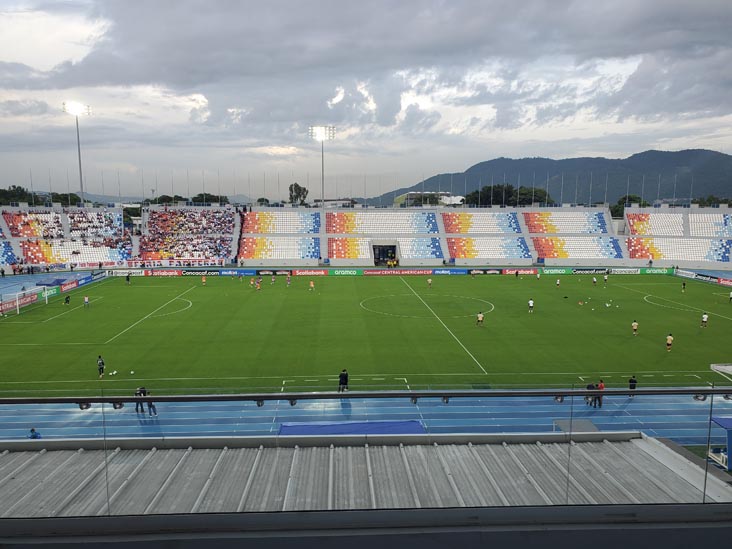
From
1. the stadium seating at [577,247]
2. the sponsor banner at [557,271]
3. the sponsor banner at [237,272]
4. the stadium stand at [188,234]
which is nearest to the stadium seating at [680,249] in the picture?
the stadium seating at [577,247]

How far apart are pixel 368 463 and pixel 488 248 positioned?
61273 mm

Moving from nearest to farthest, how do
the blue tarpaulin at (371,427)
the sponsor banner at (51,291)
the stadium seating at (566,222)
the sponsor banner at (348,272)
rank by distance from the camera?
1. the blue tarpaulin at (371,427)
2. the sponsor banner at (51,291)
3. the sponsor banner at (348,272)
4. the stadium seating at (566,222)

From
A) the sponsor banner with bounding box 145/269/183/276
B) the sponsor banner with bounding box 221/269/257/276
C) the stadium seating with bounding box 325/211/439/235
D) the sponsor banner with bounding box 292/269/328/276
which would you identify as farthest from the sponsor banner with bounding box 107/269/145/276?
the stadium seating with bounding box 325/211/439/235

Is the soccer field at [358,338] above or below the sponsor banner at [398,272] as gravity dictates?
below

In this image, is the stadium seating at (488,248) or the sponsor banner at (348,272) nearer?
the sponsor banner at (348,272)

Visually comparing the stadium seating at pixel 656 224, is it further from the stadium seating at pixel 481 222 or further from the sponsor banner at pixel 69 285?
the sponsor banner at pixel 69 285

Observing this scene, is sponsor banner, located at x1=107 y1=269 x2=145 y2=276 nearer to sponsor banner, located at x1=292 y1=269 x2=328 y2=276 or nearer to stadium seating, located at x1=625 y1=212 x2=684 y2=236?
sponsor banner, located at x1=292 y1=269 x2=328 y2=276

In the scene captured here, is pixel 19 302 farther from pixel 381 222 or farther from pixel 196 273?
pixel 381 222

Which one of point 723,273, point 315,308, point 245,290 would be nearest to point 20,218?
point 245,290

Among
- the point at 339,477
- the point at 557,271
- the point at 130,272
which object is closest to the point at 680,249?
the point at 557,271

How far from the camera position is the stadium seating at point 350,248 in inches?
2446

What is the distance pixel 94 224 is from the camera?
6284 centimetres

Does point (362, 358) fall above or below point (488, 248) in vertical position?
below

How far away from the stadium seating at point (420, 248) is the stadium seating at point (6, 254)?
44004 millimetres
